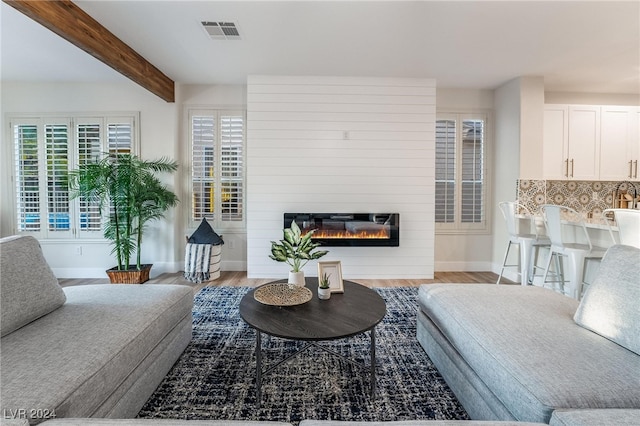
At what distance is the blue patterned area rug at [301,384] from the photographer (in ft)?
5.41

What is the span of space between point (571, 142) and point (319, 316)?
4608 mm

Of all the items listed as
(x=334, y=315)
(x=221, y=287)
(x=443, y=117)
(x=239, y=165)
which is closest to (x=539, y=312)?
(x=334, y=315)

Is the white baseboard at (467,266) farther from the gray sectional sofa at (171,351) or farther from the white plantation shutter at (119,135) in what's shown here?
the white plantation shutter at (119,135)

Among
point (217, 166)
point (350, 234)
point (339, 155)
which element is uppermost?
point (339, 155)

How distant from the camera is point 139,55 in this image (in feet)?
11.9

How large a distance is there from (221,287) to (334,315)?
8.15 ft

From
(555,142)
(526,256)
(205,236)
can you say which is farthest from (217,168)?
(555,142)

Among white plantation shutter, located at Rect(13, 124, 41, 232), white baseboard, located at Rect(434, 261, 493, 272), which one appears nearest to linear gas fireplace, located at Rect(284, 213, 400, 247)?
white baseboard, located at Rect(434, 261, 493, 272)

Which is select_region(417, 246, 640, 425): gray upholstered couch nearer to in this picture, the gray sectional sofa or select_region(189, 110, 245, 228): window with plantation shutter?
the gray sectional sofa

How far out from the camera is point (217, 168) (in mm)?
4699

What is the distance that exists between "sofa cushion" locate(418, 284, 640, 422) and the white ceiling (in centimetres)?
240

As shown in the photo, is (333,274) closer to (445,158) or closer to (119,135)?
(445,158)

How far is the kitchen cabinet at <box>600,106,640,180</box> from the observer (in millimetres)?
4301

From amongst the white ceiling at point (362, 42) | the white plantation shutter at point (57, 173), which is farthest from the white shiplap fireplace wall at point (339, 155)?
the white plantation shutter at point (57, 173)
